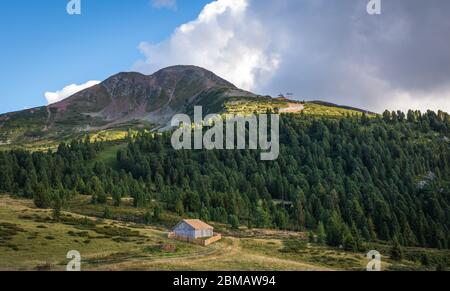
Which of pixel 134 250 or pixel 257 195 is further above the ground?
pixel 257 195

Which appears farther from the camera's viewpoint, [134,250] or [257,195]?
[257,195]

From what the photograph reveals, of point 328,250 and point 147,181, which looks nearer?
point 328,250

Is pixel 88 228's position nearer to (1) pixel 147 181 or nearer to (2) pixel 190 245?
(2) pixel 190 245

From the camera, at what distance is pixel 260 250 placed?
3418 inches

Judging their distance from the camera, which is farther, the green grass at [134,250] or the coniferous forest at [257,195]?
the coniferous forest at [257,195]

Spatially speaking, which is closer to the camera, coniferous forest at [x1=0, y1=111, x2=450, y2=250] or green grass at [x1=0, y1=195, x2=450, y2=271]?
green grass at [x1=0, y1=195, x2=450, y2=271]

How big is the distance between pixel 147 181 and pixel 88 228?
9455 cm

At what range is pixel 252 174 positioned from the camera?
19175 cm

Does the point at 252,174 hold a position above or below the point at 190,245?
above
